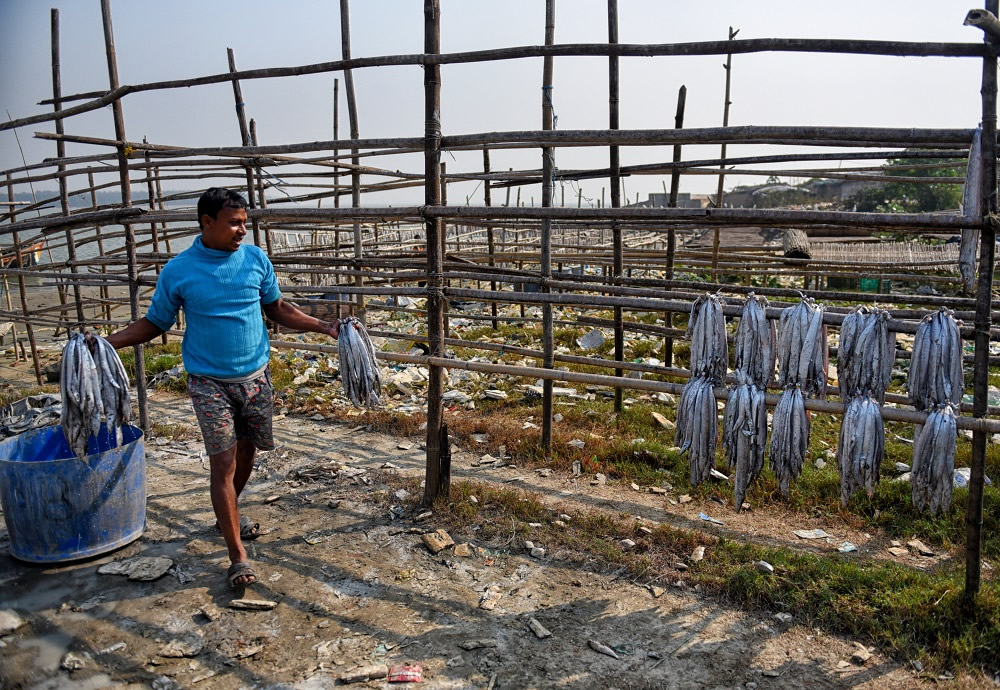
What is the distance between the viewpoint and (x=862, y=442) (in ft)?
7.89

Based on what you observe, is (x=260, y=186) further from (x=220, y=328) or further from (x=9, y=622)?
(x=9, y=622)

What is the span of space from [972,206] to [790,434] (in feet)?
3.42

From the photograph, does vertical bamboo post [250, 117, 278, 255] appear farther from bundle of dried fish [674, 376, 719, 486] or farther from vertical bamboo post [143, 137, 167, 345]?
bundle of dried fish [674, 376, 719, 486]

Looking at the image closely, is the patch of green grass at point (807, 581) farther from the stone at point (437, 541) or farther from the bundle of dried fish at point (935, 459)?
the bundle of dried fish at point (935, 459)

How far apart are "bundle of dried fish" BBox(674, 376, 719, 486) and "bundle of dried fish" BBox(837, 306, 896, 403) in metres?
0.49

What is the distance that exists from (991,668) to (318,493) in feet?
10.7

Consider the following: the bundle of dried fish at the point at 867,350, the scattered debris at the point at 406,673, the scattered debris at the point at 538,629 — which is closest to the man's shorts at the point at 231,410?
the scattered debris at the point at 406,673

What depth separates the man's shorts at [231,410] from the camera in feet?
9.66

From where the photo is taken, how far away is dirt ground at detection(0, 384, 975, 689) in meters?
2.45

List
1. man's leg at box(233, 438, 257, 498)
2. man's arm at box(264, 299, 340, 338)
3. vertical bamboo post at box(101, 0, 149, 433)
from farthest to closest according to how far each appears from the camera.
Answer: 1. vertical bamboo post at box(101, 0, 149, 433)
2. man's leg at box(233, 438, 257, 498)
3. man's arm at box(264, 299, 340, 338)

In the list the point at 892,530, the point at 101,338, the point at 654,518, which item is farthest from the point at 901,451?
the point at 101,338

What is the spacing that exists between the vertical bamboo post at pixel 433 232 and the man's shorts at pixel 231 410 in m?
0.87

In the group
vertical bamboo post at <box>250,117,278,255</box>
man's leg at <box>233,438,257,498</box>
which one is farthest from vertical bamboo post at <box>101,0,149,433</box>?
man's leg at <box>233,438,257,498</box>

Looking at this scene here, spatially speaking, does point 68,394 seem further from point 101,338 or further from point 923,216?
point 923,216
